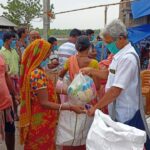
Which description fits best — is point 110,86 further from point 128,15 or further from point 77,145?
point 128,15

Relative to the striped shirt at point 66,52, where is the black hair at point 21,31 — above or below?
above

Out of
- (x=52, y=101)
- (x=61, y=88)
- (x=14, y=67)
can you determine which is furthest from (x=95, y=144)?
(x=14, y=67)

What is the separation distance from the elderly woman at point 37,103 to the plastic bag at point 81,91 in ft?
0.34

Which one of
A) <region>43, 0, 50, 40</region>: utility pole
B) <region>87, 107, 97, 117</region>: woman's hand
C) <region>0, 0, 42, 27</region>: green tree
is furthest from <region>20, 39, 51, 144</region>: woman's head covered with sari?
<region>0, 0, 42, 27</region>: green tree

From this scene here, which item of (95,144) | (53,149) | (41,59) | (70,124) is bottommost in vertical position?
(53,149)

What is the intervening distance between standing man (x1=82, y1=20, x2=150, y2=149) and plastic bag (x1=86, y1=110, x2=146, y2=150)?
63 cm

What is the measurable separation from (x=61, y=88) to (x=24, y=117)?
68 cm

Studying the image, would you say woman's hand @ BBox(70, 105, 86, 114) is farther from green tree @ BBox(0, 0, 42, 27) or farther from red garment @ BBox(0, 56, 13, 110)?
green tree @ BBox(0, 0, 42, 27)

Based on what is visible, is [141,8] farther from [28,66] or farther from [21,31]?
[28,66]

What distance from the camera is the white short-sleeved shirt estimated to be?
9.14ft

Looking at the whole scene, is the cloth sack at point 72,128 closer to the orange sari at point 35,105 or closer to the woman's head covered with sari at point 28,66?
the orange sari at point 35,105

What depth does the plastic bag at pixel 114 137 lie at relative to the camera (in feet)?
6.54

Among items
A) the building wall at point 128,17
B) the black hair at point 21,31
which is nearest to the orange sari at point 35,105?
the black hair at point 21,31

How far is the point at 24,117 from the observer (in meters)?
3.08
